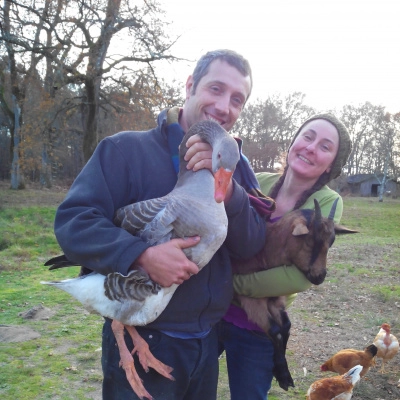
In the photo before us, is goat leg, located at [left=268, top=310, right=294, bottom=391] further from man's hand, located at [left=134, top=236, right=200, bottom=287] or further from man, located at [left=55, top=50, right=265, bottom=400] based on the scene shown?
man's hand, located at [left=134, top=236, right=200, bottom=287]

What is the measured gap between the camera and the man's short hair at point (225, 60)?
2391 mm

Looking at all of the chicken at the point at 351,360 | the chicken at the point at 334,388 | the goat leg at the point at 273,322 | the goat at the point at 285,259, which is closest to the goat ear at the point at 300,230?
the goat at the point at 285,259

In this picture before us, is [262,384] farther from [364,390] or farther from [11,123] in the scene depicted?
[11,123]

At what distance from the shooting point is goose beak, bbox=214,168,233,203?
6.83 feet

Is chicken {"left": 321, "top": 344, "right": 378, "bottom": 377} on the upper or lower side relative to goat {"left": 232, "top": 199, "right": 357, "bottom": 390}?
lower

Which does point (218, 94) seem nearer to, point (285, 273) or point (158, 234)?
point (158, 234)

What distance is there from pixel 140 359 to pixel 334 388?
2962 millimetres

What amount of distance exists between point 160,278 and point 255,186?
1.04 metres

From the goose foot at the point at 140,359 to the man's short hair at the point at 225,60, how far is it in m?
1.44

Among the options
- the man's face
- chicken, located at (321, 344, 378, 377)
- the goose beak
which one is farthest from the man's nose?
chicken, located at (321, 344, 378, 377)

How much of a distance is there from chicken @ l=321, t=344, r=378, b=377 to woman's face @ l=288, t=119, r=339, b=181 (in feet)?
9.50

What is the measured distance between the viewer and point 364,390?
15.6 ft

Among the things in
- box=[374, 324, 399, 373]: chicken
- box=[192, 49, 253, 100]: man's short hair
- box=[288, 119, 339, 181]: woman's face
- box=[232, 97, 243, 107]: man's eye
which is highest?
box=[192, 49, 253, 100]: man's short hair

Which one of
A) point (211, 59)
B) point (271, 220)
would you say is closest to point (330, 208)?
point (271, 220)
